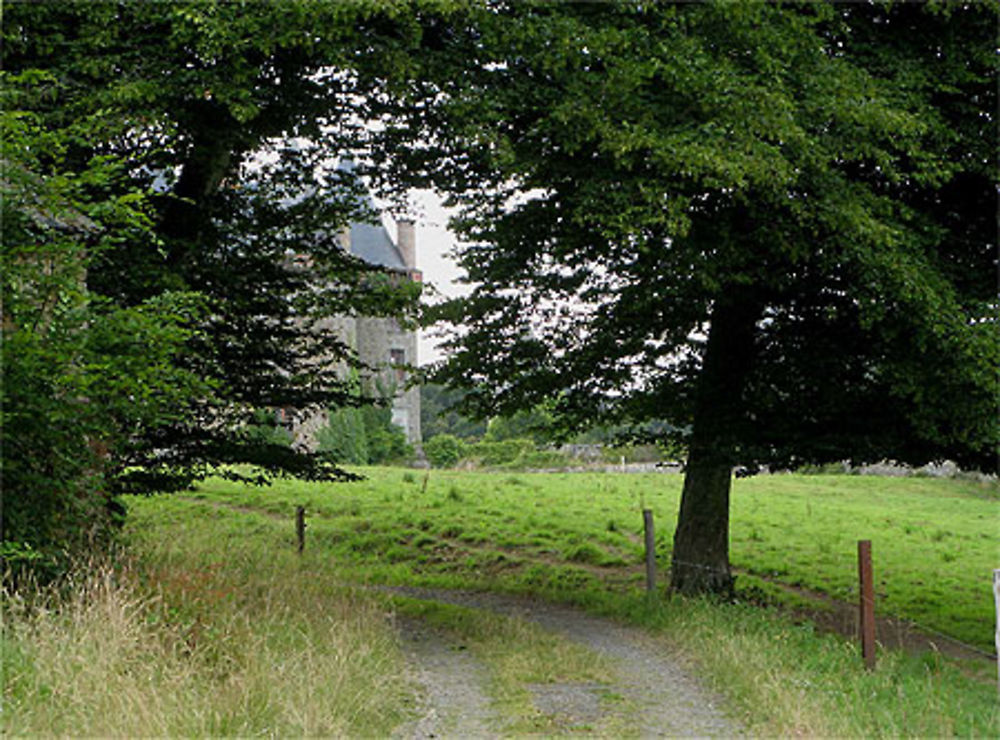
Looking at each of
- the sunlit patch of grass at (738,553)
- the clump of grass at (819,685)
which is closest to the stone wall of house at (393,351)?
the sunlit patch of grass at (738,553)

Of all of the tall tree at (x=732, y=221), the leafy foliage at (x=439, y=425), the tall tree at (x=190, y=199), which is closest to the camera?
the tall tree at (x=190, y=199)

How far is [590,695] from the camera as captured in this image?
7820mm

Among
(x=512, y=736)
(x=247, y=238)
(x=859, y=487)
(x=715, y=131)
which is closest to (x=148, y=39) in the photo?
(x=247, y=238)

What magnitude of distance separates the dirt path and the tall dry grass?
372 mm

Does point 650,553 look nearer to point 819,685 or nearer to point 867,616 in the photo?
point 867,616

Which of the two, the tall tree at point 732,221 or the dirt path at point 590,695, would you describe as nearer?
the dirt path at point 590,695

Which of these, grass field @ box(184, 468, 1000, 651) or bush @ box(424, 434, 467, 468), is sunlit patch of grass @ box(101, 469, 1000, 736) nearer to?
A: grass field @ box(184, 468, 1000, 651)

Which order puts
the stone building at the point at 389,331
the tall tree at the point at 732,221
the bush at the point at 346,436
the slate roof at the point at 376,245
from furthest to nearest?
the slate roof at the point at 376,245, the stone building at the point at 389,331, the bush at the point at 346,436, the tall tree at the point at 732,221

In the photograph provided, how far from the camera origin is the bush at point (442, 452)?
4362 centimetres

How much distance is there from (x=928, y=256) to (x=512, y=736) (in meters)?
7.11

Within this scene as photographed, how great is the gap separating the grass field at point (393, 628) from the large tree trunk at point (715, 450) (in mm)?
1009

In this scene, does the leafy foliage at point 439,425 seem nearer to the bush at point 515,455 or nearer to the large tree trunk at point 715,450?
the bush at point 515,455

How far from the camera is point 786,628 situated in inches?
391

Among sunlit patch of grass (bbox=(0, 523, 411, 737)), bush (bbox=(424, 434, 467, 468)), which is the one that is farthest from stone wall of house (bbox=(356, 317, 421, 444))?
sunlit patch of grass (bbox=(0, 523, 411, 737))
